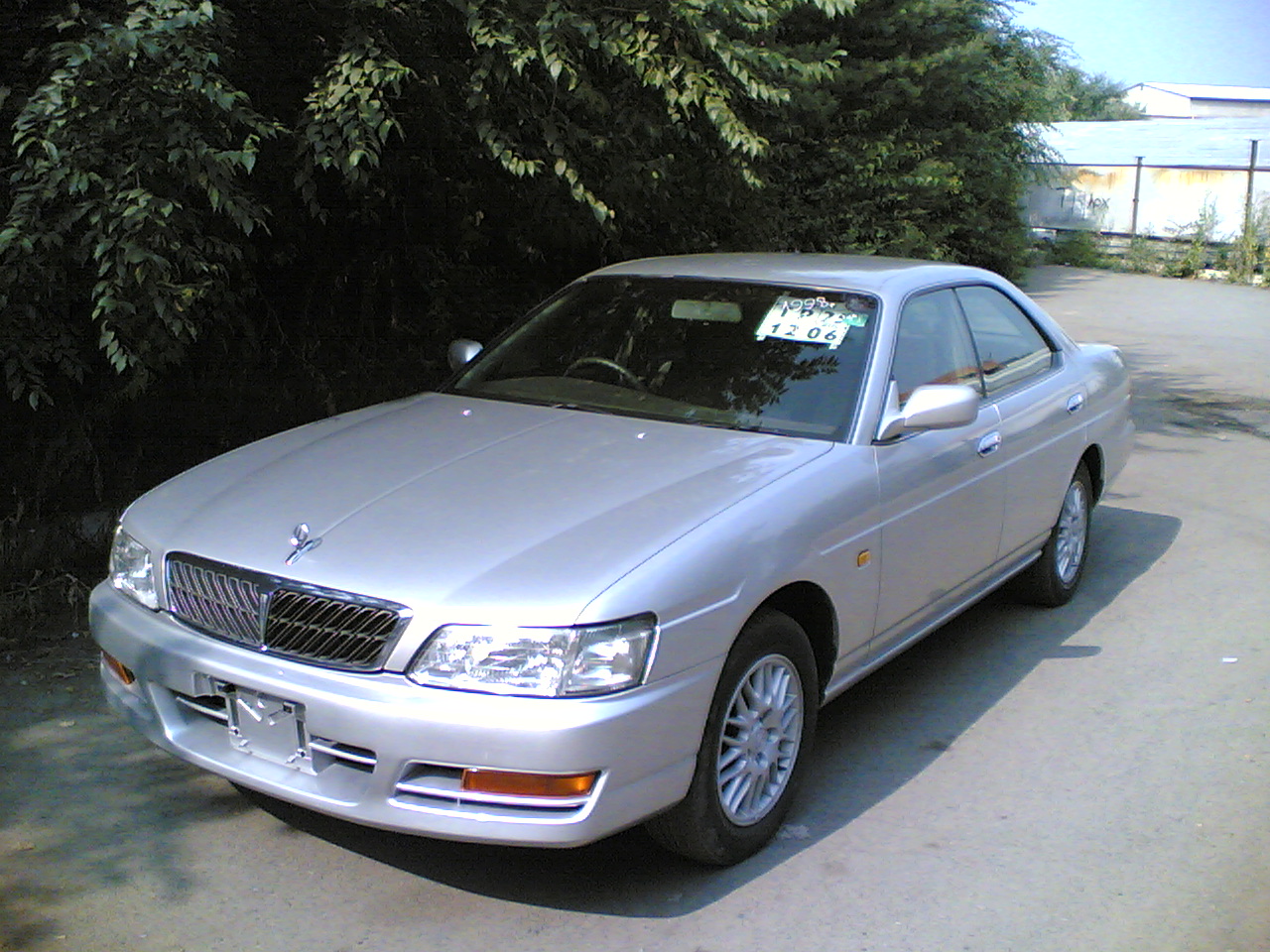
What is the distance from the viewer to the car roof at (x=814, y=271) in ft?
16.6

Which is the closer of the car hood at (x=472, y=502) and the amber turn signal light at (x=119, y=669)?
the car hood at (x=472, y=502)

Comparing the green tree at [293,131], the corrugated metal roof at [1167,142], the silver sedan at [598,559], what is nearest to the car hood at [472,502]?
the silver sedan at [598,559]

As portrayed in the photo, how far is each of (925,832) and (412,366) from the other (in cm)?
587

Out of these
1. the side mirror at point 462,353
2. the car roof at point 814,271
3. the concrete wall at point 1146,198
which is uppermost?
the car roof at point 814,271

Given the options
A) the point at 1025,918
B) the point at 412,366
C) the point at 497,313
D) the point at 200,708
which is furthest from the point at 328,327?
the point at 1025,918

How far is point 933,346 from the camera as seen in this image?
5082 millimetres

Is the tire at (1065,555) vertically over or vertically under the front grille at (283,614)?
under

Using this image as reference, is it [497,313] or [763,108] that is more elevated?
[763,108]

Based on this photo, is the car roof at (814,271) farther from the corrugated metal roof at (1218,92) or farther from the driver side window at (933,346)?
the corrugated metal roof at (1218,92)

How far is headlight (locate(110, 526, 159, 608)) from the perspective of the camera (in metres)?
3.90

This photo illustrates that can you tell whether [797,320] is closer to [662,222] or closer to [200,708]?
[200,708]

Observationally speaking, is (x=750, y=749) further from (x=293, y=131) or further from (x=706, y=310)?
(x=293, y=131)

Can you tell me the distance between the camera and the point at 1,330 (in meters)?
5.62

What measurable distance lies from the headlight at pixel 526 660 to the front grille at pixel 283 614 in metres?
0.13
